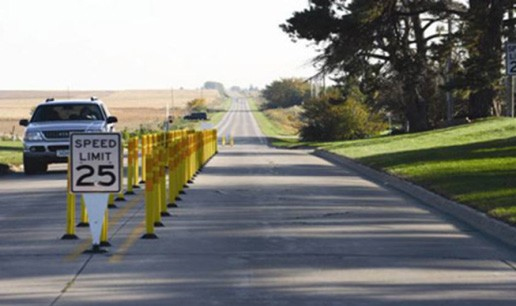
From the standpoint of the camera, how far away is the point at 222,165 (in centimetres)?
3812

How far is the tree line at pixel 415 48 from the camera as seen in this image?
45031 millimetres

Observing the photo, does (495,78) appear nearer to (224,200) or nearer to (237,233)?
(224,200)

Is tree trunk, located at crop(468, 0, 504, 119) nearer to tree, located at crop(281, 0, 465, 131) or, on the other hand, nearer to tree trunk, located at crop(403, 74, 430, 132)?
tree, located at crop(281, 0, 465, 131)

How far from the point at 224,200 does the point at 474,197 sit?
462 cm

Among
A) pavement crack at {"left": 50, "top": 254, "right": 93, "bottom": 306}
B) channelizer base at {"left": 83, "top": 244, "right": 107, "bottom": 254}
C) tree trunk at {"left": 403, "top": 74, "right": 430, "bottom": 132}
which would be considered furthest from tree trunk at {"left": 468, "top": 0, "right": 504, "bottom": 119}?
pavement crack at {"left": 50, "top": 254, "right": 93, "bottom": 306}

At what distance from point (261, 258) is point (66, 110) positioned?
20.1 m

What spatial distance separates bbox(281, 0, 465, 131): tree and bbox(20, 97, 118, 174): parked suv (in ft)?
56.0

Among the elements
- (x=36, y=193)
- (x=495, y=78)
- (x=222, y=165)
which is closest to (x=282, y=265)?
(x=36, y=193)

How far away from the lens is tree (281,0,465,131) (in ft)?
156

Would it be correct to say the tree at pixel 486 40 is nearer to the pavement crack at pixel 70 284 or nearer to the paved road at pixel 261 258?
the paved road at pixel 261 258

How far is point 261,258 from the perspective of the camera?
13.3 m

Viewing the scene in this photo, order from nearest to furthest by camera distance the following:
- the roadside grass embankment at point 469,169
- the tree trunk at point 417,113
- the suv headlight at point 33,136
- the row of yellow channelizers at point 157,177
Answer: the row of yellow channelizers at point 157,177
the roadside grass embankment at point 469,169
the suv headlight at point 33,136
the tree trunk at point 417,113

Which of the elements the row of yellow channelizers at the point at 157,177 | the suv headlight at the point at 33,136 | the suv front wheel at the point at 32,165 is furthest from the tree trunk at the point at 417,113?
the suv headlight at the point at 33,136

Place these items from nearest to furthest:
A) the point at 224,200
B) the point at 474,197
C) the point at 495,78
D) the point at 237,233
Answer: the point at 237,233, the point at 474,197, the point at 224,200, the point at 495,78
